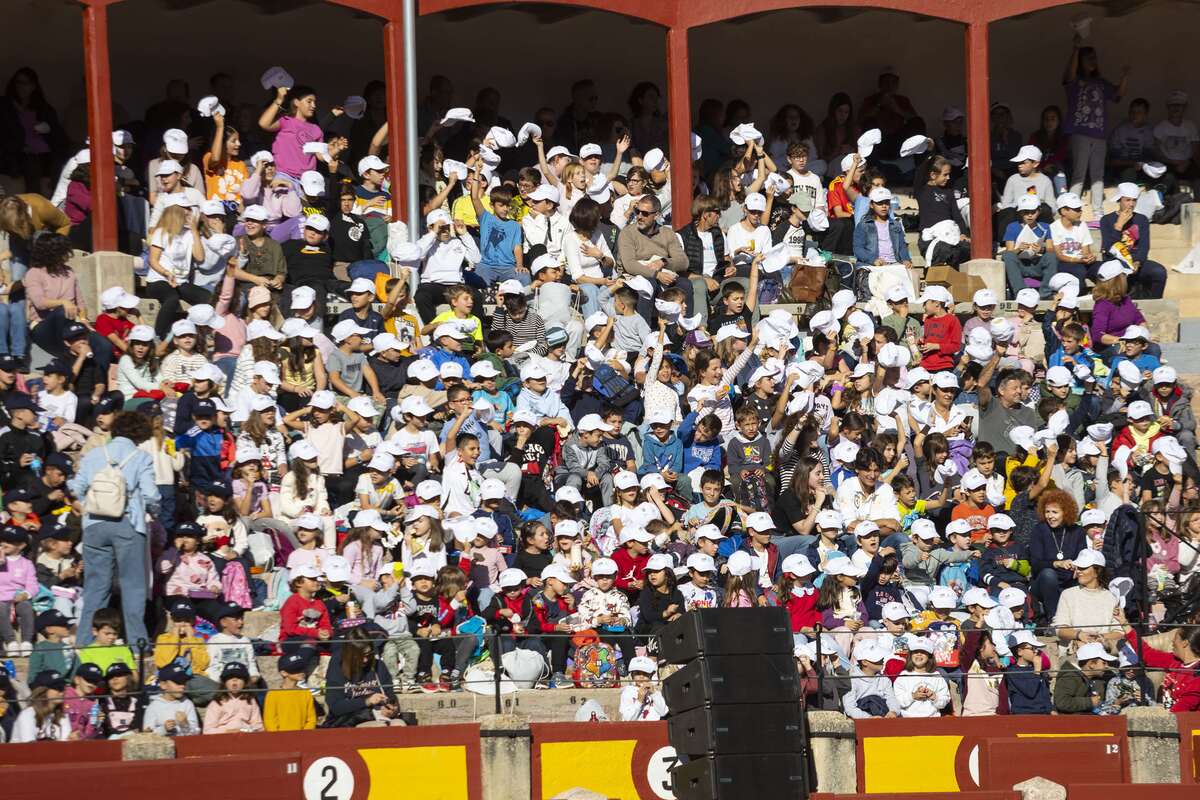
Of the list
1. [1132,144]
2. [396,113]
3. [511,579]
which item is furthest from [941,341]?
[1132,144]

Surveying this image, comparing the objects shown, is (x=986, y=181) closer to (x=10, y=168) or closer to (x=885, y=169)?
(x=885, y=169)

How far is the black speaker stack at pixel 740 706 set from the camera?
14977 millimetres

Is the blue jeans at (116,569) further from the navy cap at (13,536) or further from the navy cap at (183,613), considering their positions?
the navy cap at (13,536)

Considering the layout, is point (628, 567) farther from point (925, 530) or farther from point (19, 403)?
point (19, 403)

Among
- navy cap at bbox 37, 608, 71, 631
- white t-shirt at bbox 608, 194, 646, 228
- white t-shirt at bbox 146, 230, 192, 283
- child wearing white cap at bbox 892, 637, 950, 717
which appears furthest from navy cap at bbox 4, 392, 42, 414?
white t-shirt at bbox 608, 194, 646, 228

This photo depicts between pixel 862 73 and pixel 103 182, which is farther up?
pixel 862 73

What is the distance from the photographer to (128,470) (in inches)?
661

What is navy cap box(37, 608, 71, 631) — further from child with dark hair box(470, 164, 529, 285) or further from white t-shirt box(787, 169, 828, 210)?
white t-shirt box(787, 169, 828, 210)

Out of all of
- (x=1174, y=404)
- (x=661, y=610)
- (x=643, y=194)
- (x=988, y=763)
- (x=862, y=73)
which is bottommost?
(x=988, y=763)

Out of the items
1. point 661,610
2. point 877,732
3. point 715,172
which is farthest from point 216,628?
point 715,172

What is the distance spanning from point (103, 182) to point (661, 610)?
6.84 m

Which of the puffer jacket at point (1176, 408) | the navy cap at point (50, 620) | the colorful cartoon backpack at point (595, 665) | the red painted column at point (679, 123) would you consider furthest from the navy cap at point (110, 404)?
the puffer jacket at point (1176, 408)

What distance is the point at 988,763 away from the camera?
56.1 feet

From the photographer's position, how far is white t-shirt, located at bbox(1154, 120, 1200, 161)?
85.1ft
